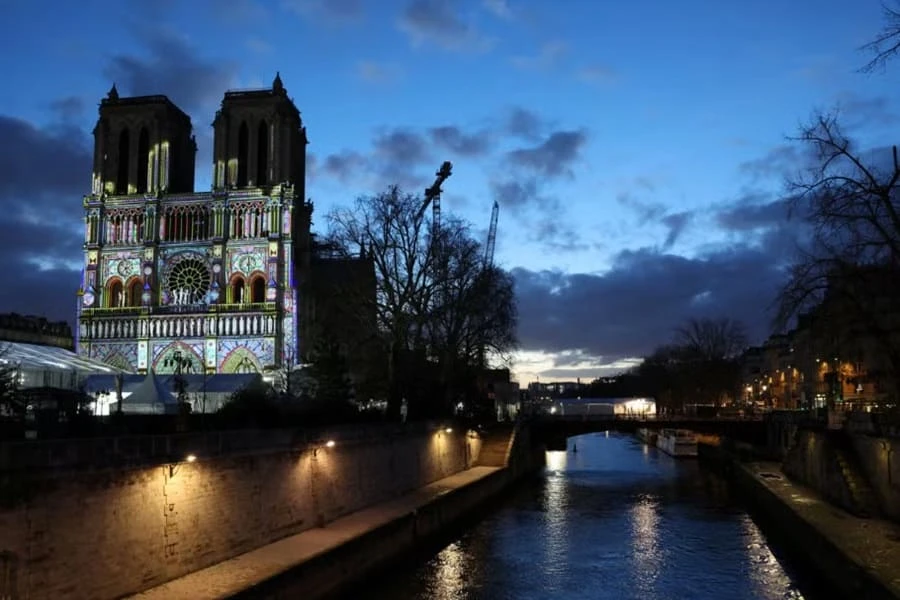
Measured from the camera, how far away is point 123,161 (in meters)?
88.6

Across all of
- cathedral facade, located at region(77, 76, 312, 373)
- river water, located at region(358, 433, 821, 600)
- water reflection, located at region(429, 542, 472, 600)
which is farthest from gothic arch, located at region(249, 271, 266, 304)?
water reflection, located at region(429, 542, 472, 600)

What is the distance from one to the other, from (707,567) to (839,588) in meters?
5.46

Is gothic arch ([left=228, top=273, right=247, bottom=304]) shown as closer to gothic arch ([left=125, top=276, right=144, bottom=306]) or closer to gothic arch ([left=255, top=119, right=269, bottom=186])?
gothic arch ([left=125, top=276, right=144, bottom=306])

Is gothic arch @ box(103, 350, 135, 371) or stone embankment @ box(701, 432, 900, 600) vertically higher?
gothic arch @ box(103, 350, 135, 371)

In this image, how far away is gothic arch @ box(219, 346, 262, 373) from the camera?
8119cm

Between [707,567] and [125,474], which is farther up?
[125,474]

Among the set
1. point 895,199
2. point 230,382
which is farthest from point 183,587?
point 230,382

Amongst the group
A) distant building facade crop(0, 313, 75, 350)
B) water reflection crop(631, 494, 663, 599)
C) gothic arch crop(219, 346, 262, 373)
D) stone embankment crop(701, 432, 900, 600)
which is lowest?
water reflection crop(631, 494, 663, 599)

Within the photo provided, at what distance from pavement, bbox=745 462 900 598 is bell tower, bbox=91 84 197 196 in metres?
68.0

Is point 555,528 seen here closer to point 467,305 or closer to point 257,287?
point 467,305

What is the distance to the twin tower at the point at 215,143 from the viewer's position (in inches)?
3364

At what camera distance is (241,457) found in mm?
22281

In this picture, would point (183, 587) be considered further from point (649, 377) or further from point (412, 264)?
point (649, 377)

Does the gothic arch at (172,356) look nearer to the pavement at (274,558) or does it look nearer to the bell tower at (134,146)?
the bell tower at (134,146)
